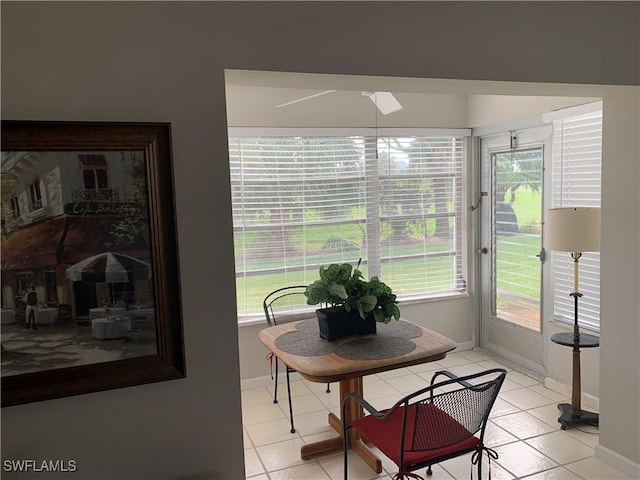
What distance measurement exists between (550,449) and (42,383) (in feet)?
9.43

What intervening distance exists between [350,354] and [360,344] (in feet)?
0.59

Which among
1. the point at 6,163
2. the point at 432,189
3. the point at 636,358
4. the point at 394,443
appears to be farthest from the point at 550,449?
the point at 6,163

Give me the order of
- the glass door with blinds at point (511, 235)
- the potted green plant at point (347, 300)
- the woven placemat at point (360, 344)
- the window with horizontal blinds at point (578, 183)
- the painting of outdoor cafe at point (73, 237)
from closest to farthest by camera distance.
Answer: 1. the painting of outdoor cafe at point (73, 237)
2. the woven placemat at point (360, 344)
3. the potted green plant at point (347, 300)
4. the window with horizontal blinds at point (578, 183)
5. the glass door with blinds at point (511, 235)

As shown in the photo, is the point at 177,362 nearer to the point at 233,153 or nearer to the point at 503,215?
the point at 233,153

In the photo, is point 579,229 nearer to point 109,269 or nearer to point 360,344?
Result: point 360,344

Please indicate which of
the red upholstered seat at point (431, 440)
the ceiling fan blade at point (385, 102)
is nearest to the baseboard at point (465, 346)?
the ceiling fan blade at point (385, 102)

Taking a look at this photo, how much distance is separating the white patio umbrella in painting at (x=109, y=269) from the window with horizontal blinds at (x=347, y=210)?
2.31 metres

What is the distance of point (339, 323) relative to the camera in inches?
117

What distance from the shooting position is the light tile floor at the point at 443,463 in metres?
2.89

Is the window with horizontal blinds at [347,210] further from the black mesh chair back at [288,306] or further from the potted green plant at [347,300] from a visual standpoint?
the potted green plant at [347,300]

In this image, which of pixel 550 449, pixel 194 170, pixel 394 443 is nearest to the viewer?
pixel 194 170

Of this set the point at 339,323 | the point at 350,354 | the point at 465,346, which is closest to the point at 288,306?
the point at 339,323

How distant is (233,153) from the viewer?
3975mm

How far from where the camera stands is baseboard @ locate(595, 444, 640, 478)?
9.03 feet
